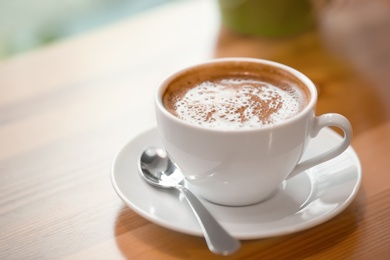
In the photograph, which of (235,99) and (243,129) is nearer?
(243,129)

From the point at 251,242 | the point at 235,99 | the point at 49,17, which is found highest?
the point at 235,99

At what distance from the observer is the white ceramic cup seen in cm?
58

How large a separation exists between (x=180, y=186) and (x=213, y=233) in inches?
4.2

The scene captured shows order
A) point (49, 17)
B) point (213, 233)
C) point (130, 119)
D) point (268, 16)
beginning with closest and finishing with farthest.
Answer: point (213, 233)
point (130, 119)
point (268, 16)
point (49, 17)

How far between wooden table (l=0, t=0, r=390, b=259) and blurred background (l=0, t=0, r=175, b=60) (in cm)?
66

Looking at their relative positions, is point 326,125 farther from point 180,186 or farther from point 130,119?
point 130,119

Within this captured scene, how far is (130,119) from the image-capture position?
34.6 inches

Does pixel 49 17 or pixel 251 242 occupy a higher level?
pixel 251 242

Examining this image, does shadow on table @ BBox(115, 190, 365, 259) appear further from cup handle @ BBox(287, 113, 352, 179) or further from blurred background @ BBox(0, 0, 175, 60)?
blurred background @ BBox(0, 0, 175, 60)

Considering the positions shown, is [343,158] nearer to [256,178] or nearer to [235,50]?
[256,178]

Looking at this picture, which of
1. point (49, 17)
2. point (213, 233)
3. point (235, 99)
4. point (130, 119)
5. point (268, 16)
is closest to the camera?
point (213, 233)

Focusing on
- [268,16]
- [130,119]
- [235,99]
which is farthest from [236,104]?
[268,16]

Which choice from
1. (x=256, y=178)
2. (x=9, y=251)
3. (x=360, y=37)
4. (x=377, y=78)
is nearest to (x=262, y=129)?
(x=256, y=178)

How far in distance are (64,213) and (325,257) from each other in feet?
0.99
